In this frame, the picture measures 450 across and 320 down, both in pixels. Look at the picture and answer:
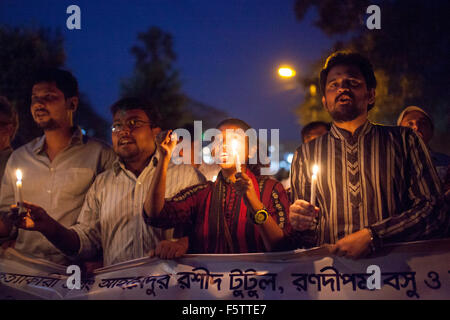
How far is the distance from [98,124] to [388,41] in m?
36.3

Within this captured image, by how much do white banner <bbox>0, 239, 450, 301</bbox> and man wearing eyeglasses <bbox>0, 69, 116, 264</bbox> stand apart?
0.61 meters

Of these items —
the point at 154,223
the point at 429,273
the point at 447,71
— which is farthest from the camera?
the point at 447,71

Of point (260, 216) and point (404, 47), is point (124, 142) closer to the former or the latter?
point (260, 216)

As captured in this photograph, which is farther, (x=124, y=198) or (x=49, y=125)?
(x=49, y=125)

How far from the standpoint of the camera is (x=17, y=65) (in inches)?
464

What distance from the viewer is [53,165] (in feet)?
12.5

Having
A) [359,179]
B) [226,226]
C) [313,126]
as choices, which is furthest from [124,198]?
[313,126]

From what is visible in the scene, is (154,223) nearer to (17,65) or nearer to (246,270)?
(246,270)

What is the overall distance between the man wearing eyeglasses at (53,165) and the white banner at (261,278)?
2.01ft

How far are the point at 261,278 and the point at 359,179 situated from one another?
107cm

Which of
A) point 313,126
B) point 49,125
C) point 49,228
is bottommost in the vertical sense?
point 49,228

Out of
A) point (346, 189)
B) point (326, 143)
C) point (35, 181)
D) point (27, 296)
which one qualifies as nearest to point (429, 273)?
point (346, 189)

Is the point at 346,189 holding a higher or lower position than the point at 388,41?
lower

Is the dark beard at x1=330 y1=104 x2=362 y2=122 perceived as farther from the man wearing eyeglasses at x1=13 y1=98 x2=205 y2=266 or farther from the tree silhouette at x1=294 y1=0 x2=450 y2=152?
the tree silhouette at x1=294 y1=0 x2=450 y2=152
